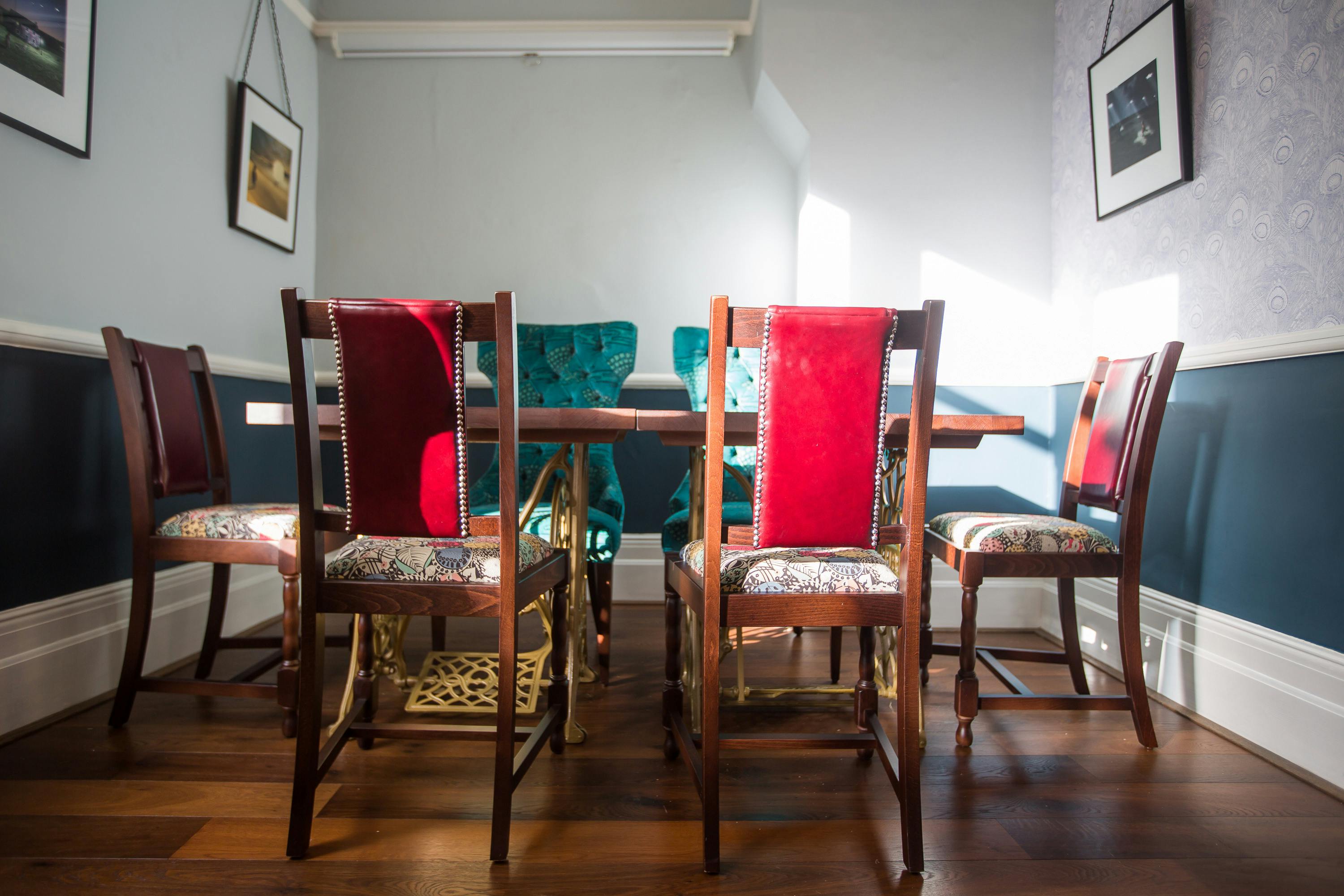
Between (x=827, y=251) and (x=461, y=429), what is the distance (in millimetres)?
2107

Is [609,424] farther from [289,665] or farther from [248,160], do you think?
[248,160]

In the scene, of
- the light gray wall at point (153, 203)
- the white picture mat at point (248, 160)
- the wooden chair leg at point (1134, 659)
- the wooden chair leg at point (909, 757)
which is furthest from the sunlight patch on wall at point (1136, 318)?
the white picture mat at point (248, 160)

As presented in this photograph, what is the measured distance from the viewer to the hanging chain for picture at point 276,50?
2797 mm

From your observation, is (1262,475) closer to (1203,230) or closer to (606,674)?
(1203,230)

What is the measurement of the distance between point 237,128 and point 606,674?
2347 millimetres

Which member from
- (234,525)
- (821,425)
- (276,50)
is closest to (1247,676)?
(821,425)

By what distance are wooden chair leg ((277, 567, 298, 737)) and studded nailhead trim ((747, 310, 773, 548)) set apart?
1120 mm

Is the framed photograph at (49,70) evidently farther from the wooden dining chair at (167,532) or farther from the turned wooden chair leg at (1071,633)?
the turned wooden chair leg at (1071,633)

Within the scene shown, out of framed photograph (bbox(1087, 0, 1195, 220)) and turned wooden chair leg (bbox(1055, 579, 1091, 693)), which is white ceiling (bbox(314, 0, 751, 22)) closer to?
framed photograph (bbox(1087, 0, 1195, 220))

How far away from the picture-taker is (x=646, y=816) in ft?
4.58

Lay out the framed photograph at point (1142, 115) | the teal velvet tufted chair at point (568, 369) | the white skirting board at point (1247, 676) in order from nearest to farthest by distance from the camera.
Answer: the white skirting board at point (1247, 676), the framed photograph at point (1142, 115), the teal velvet tufted chair at point (568, 369)

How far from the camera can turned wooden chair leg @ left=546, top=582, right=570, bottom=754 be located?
5.34 ft

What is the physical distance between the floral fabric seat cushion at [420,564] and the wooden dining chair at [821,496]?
15.4 inches

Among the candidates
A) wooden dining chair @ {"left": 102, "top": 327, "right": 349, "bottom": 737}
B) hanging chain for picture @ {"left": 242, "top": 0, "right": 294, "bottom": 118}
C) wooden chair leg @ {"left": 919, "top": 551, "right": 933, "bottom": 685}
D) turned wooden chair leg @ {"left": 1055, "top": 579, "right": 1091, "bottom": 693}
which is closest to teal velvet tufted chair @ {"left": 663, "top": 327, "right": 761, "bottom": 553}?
wooden chair leg @ {"left": 919, "top": 551, "right": 933, "bottom": 685}
